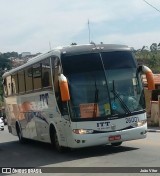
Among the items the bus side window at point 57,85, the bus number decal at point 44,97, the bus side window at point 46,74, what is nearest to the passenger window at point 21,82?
the bus number decal at point 44,97

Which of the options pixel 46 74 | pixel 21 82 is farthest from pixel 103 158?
pixel 21 82

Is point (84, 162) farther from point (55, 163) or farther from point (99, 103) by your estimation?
point (99, 103)

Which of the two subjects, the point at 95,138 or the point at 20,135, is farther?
the point at 20,135

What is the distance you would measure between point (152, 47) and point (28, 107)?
79.0 metres

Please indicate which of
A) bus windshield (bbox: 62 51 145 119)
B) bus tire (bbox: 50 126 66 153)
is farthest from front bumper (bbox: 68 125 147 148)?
bus tire (bbox: 50 126 66 153)

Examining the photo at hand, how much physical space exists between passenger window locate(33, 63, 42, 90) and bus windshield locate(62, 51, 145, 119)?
107 inches

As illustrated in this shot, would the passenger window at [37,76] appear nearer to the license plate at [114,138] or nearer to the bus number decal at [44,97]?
the bus number decal at [44,97]

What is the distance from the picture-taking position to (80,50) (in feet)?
47.5

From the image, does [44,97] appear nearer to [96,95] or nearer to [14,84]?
[96,95]

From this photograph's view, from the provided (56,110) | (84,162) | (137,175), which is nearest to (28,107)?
(56,110)

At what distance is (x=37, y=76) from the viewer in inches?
677

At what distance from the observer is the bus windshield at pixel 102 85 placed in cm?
1385

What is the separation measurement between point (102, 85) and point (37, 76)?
381 cm

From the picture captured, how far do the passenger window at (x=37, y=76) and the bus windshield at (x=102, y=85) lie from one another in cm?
271
